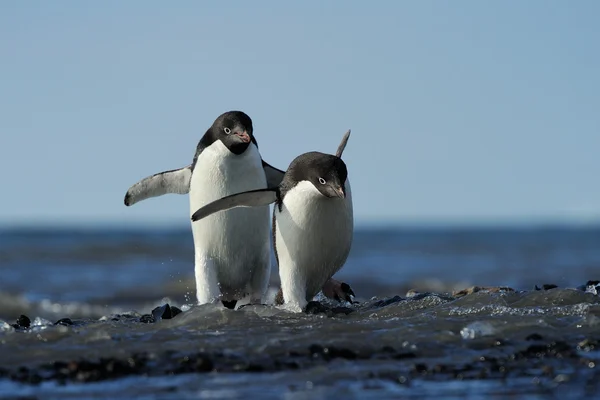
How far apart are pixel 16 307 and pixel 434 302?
962 centimetres

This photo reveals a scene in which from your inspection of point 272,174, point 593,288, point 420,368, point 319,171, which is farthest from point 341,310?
point 420,368

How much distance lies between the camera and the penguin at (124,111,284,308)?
28.6 feet

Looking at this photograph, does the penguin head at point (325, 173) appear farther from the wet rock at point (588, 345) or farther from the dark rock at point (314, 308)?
the wet rock at point (588, 345)

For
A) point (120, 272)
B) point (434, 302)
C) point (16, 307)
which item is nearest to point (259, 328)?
point (434, 302)

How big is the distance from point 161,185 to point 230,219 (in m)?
1.02

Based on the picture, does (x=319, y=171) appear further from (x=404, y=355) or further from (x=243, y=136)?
(x=404, y=355)

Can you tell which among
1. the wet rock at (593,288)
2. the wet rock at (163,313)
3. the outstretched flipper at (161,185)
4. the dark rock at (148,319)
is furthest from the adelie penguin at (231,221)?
the wet rock at (593,288)

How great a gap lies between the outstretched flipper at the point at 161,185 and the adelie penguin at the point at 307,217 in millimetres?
934

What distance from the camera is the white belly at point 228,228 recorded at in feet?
28.8

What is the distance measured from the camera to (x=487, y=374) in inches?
219

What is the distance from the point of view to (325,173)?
7.69 meters

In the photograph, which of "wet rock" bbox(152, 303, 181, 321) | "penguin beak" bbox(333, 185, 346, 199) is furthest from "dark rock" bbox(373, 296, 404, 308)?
"wet rock" bbox(152, 303, 181, 321)

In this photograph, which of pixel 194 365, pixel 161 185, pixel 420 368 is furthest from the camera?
pixel 161 185

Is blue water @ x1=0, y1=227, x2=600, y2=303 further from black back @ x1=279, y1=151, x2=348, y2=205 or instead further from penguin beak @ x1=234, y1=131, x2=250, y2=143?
black back @ x1=279, y1=151, x2=348, y2=205
